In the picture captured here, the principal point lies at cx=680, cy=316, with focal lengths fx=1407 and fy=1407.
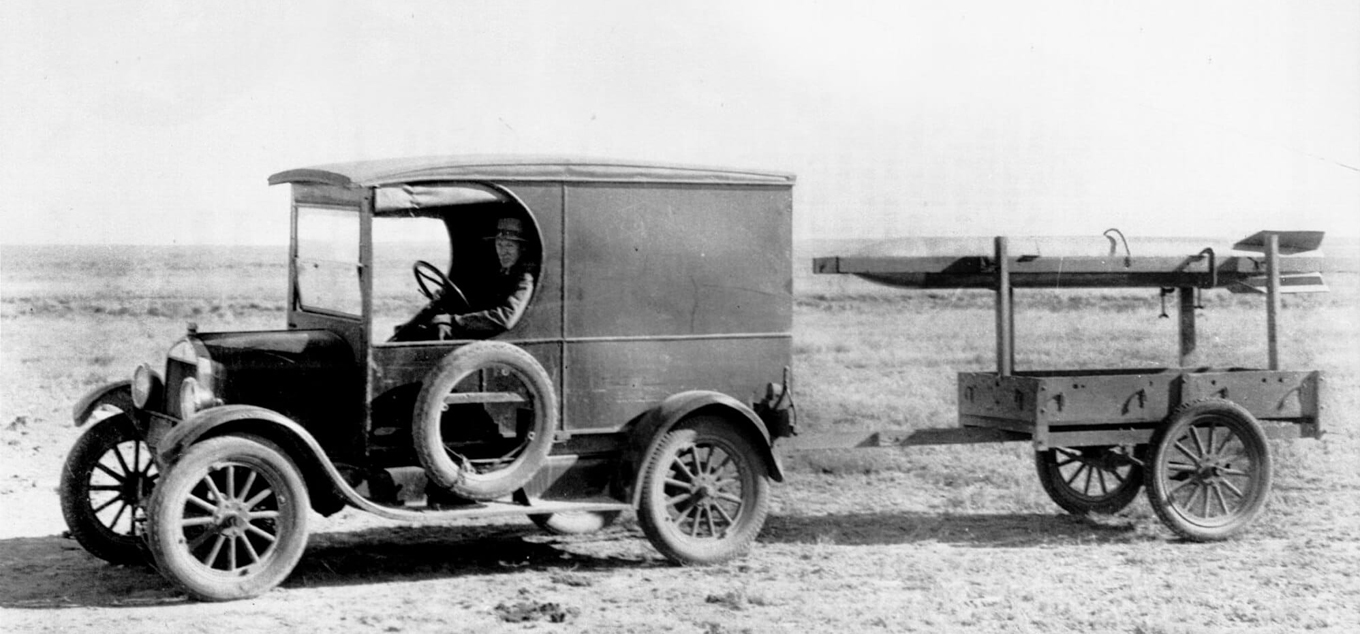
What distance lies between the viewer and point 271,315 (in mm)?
27547

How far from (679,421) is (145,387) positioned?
115 inches

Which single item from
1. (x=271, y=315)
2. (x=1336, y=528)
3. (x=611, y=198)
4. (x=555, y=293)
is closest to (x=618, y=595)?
(x=555, y=293)

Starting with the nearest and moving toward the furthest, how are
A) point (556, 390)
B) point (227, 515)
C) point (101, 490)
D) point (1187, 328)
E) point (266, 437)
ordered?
1. point (227, 515)
2. point (266, 437)
3. point (556, 390)
4. point (101, 490)
5. point (1187, 328)

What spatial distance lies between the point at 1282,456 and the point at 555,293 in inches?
270

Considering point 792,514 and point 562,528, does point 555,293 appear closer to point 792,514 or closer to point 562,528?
point 562,528

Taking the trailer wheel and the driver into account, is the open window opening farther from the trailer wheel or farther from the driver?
the trailer wheel

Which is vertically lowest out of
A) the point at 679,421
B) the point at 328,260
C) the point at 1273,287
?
the point at 679,421

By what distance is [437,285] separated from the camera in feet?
27.6

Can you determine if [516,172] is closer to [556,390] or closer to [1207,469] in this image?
[556,390]

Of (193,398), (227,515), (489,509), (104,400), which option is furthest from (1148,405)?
(104,400)

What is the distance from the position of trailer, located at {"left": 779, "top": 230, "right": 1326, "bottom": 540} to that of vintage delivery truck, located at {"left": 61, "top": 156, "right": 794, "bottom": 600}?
58 centimetres

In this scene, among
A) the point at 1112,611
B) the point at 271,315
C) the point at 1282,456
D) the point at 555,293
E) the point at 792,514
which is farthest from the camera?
the point at 271,315

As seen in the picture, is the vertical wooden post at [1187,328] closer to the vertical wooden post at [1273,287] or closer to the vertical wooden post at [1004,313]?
the vertical wooden post at [1273,287]

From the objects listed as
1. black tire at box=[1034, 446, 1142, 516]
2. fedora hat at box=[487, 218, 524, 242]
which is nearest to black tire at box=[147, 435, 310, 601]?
fedora hat at box=[487, 218, 524, 242]
